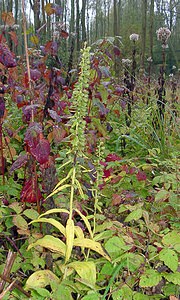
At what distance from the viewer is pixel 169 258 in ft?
3.73

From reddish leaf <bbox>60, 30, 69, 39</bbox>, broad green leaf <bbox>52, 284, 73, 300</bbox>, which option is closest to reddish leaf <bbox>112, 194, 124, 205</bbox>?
broad green leaf <bbox>52, 284, 73, 300</bbox>

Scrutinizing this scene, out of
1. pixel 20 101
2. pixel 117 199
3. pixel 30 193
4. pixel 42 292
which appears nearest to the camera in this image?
pixel 42 292

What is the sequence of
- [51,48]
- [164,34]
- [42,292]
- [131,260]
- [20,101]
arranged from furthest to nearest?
[164,34], [20,101], [51,48], [131,260], [42,292]

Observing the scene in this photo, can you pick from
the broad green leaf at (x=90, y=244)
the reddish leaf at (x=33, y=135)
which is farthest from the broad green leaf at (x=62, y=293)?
the reddish leaf at (x=33, y=135)

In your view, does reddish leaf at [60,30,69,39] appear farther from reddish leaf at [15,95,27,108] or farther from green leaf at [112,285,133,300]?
green leaf at [112,285,133,300]

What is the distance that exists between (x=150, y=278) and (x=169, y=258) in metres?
0.10

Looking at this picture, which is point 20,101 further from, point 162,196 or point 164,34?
point 164,34

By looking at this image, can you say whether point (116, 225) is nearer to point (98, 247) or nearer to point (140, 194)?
point (98, 247)

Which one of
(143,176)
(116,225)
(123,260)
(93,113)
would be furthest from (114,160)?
(123,260)

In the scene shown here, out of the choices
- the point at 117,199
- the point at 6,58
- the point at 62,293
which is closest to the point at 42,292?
the point at 62,293

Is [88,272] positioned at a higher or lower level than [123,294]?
higher

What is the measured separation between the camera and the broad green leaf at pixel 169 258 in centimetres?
112

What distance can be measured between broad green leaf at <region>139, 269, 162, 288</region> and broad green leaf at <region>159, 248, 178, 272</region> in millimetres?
74

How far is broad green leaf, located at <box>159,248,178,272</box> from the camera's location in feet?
3.66
